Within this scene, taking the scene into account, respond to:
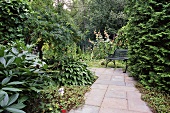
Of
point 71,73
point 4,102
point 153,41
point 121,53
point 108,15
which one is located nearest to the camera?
point 4,102

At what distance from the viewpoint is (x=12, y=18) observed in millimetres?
2322

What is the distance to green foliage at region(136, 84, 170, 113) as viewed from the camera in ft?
6.41

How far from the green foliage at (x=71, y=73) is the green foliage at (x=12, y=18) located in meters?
1.07

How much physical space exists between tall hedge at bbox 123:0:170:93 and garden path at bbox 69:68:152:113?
468 millimetres

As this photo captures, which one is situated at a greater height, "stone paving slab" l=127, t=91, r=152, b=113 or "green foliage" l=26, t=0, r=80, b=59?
"green foliage" l=26, t=0, r=80, b=59

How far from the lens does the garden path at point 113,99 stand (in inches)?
76.8

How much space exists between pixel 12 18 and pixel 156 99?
116 inches

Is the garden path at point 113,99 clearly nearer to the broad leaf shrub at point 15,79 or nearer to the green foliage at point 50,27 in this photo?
the broad leaf shrub at point 15,79

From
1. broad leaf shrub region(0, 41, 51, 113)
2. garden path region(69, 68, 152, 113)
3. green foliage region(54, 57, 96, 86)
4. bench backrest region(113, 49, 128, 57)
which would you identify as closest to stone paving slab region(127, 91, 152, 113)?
garden path region(69, 68, 152, 113)

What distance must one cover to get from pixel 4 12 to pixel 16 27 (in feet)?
1.08

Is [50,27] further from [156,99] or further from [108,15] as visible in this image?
[108,15]

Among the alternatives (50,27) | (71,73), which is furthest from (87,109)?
(50,27)

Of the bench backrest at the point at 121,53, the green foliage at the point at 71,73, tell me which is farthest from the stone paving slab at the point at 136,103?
the bench backrest at the point at 121,53

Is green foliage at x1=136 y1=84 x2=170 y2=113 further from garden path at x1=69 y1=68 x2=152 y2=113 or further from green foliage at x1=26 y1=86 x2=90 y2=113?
green foliage at x1=26 y1=86 x2=90 y2=113
